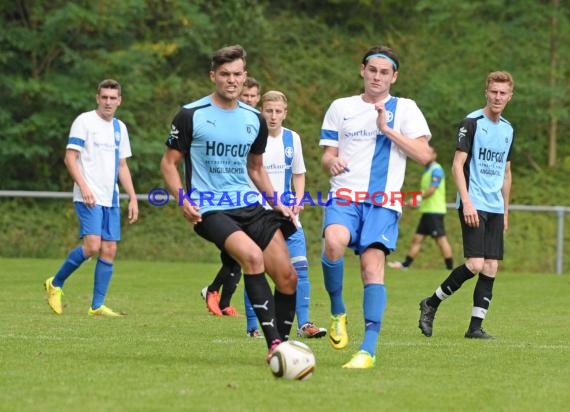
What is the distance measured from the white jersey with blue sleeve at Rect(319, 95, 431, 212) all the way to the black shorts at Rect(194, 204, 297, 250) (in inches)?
22.8

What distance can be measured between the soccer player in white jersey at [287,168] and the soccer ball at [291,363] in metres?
3.35

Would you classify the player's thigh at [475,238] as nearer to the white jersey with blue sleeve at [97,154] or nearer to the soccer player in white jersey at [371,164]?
the soccer player in white jersey at [371,164]

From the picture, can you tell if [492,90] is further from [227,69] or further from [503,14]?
[503,14]

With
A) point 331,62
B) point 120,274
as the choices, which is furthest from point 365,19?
point 120,274

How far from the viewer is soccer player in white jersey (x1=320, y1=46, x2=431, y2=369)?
885cm

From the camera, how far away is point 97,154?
43.5 feet

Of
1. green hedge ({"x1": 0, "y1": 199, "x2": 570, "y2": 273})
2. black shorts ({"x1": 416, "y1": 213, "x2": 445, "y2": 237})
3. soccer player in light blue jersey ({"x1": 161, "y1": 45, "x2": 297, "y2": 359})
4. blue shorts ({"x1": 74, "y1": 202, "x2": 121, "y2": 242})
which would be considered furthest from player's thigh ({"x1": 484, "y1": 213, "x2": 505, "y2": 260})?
green hedge ({"x1": 0, "y1": 199, "x2": 570, "y2": 273})

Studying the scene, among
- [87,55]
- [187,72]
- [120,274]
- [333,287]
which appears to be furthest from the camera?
[187,72]

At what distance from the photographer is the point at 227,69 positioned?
8609 mm

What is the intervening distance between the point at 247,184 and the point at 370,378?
1.61m

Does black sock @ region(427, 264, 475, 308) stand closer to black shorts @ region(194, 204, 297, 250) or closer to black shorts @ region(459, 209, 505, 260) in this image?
black shorts @ region(459, 209, 505, 260)

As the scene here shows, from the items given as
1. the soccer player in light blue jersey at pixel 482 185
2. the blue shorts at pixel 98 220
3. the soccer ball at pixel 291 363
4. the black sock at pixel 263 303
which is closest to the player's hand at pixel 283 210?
the black sock at pixel 263 303

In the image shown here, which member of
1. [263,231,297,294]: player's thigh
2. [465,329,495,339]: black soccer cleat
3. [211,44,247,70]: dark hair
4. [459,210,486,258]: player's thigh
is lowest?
[465,329,495,339]: black soccer cleat

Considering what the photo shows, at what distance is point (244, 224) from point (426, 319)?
318cm
